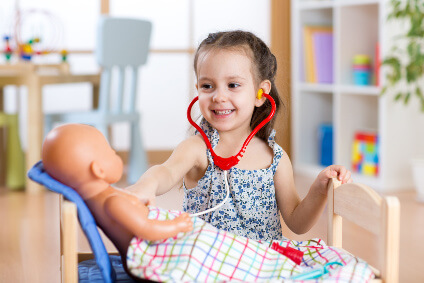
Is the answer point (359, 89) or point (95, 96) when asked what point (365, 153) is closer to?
point (359, 89)

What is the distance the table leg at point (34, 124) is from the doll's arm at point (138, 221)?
2384 millimetres

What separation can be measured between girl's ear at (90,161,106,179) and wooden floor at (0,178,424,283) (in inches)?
14.4

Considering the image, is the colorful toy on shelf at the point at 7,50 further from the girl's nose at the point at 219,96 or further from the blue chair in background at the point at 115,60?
the girl's nose at the point at 219,96

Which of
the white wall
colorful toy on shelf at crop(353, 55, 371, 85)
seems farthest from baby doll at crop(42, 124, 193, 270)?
the white wall

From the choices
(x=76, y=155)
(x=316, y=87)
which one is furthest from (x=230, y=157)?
(x=316, y=87)

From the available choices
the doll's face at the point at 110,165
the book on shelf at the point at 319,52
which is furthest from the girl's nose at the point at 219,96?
the book on shelf at the point at 319,52

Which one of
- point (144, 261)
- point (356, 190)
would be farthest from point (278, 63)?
point (144, 261)

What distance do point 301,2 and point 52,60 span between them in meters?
1.55

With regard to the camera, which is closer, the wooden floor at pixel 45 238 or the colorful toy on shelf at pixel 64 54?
the wooden floor at pixel 45 238

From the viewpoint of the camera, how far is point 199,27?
4.07m

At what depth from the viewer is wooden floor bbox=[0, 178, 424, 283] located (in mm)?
1926

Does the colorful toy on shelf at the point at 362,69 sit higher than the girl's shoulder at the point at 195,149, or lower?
higher

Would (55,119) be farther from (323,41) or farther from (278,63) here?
(278,63)

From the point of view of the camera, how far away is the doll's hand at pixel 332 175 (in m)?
1.20
